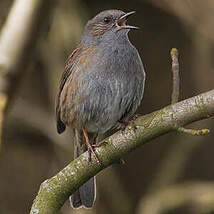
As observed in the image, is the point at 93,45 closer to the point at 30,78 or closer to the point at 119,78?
the point at 119,78

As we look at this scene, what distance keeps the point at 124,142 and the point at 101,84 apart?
101 cm

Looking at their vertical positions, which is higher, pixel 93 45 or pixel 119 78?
pixel 93 45

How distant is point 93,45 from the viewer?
13.9 feet

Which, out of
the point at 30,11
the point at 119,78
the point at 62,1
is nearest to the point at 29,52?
the point at 30,11

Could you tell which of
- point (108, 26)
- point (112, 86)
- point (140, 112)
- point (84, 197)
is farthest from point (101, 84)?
point (140, 112)

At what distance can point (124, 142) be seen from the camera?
9.71 feet

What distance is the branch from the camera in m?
2.70

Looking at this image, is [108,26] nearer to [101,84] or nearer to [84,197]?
[101,84]

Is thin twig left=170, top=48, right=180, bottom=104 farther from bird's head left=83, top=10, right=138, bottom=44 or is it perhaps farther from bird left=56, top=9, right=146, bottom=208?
bird's head left=83, top=10, right=138, bottom=44

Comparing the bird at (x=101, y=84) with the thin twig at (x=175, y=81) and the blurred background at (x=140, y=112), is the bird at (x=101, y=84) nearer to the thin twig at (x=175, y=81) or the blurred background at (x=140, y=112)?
the thin twig at (x=175, y=81)

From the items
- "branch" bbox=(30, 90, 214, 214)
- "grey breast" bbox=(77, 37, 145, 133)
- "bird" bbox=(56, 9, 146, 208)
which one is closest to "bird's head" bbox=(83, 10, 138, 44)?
"bird" bbox=(56, 9, 146, 208)

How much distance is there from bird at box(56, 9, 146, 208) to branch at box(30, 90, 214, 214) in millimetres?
762

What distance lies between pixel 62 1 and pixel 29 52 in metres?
2.05

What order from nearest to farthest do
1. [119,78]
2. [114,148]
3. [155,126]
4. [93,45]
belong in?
[155,126] → [114,148] → [119,78] → [93,45]
